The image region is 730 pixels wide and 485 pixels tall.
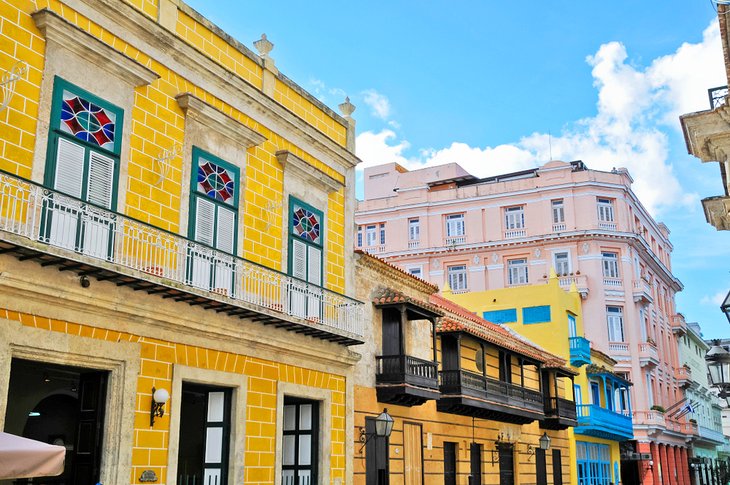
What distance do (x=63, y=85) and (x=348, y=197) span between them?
764 centimetres

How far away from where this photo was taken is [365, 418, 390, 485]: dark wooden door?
16984 millimetres

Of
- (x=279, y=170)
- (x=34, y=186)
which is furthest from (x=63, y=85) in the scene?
(x=279, y=170)

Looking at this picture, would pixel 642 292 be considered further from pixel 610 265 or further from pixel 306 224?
pixel 306 224

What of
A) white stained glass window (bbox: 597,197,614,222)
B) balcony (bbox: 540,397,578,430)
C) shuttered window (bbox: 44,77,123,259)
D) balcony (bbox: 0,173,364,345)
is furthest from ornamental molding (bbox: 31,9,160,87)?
white stained glass window (bbox: 597,197,614,222)

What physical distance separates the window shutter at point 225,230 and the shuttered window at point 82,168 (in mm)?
2345

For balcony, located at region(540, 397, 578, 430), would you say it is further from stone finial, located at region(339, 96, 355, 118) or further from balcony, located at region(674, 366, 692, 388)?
balcony, located at region(674, 366, 692, 388)

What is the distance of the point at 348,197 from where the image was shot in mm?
17391

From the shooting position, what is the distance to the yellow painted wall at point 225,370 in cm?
1097

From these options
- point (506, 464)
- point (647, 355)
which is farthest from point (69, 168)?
point (647, 355)

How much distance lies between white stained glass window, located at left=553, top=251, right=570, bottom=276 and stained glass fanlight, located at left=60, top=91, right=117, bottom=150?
34990mm

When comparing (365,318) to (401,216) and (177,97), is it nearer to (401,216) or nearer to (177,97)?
(177,97)

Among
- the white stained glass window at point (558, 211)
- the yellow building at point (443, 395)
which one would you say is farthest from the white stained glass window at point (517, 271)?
the yellow building at point (443, 395)

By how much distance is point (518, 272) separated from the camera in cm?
4444

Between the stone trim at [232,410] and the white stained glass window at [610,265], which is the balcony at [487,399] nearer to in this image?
the stone trim at [232,410]
